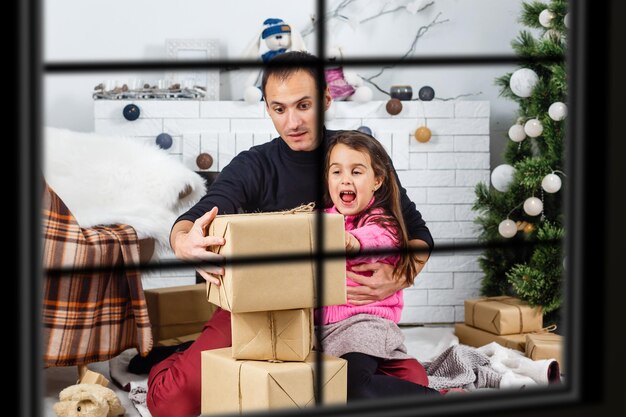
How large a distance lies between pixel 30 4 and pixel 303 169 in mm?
1922

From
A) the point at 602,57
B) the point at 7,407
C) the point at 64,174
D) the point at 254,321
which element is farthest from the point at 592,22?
the point at 64,174

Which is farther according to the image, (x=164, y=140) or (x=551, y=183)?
(x=164, y=140)

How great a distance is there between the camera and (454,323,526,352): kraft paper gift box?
11.1ft

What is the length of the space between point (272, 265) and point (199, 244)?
301 mm

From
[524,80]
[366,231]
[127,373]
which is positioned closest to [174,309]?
[127,373]

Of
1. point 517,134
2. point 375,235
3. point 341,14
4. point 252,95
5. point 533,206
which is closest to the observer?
point 375,235

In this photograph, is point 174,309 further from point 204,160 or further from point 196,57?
point 196,57

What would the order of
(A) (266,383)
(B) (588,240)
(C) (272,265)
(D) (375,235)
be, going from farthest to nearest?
(D) (375,235) < (A) (266,383) < (C) (272,265) < (B) (588,240)

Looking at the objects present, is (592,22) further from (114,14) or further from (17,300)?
(114,14)

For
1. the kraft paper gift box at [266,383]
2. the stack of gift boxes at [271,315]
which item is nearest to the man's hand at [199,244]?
the stack of gift boxes at [271,315]

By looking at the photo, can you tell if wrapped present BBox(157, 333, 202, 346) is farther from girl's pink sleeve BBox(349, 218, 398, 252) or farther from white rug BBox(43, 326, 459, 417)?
girl's pink sleeve BBox(349, 218, 398, 252)

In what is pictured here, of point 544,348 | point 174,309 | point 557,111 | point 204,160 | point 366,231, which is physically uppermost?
point 557,111

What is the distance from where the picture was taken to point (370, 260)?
2.90 metres

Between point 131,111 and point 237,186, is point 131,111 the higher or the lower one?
the higher one
